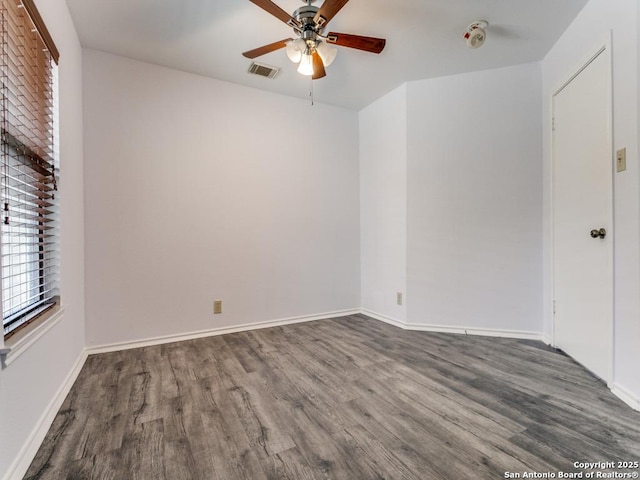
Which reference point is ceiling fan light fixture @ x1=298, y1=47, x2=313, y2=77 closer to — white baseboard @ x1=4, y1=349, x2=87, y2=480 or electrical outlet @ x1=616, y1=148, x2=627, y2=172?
electrical outlet @ x1=616, y1=148, x2=627, y2=172

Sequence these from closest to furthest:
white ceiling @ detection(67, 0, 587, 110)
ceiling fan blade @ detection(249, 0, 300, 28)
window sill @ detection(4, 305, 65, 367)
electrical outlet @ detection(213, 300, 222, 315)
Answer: window sill @ detection(4, 305, 65, 367)
ceiling fan blade @ detection(249, 0, 300, 28)
white ceiling @ detection(67, 0, 587, 110)
electrical outlet @ detection(213, 300, 222, 315)

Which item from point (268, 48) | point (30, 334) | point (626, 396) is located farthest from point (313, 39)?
point (626, 396)

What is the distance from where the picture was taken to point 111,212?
266cm

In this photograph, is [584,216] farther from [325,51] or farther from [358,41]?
[325,51]

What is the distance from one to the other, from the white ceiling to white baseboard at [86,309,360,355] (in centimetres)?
256

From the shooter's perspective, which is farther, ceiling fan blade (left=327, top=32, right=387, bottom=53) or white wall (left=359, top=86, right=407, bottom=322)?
white wall (left=359, top=86, right=407, bottom=322)

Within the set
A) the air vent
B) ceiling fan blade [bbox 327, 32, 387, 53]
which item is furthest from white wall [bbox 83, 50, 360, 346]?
ceiling fan blade [bbox 327, 32, 387, 53]

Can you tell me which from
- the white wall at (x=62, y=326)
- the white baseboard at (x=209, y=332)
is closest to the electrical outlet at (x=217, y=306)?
the white baseboard at (x=209, y=332)

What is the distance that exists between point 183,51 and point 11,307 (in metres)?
2.31

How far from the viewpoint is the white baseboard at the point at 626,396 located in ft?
5.55

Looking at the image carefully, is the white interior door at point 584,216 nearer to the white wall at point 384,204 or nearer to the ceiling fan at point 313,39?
the white wall at point 384,204

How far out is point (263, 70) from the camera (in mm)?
2900

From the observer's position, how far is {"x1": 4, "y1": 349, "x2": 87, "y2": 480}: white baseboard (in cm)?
122

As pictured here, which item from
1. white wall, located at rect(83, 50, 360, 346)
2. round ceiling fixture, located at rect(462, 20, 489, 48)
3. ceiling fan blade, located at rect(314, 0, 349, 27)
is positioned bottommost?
white wall, located at rect(83, 50, 360, 346)
